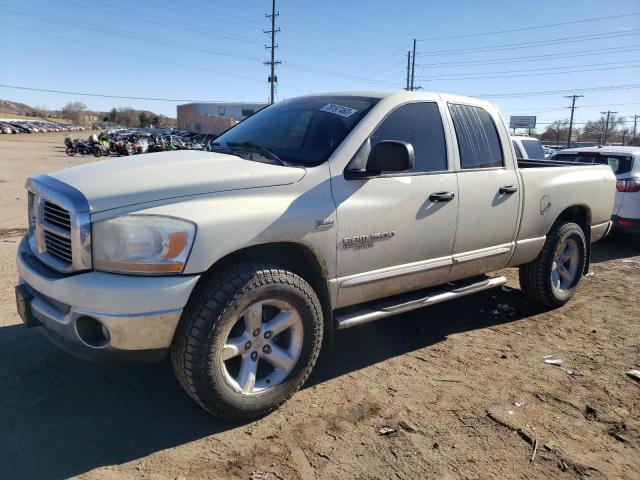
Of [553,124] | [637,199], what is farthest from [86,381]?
[553,124]

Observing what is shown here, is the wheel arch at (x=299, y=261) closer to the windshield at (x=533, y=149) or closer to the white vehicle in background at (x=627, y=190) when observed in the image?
the white vehicle in background at (x=627, y=190)

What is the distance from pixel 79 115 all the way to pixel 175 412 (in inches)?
7249

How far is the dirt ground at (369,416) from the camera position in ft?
8.61

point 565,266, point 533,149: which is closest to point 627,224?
point 565,266

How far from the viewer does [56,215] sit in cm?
280

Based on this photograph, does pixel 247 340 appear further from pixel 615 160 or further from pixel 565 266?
pixel 615 160

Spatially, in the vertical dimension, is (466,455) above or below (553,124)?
below

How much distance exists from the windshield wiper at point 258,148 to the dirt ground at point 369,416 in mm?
1566

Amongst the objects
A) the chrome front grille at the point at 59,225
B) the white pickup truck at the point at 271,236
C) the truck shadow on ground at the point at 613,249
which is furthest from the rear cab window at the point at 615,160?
the chrome front grille at the point at 59,225

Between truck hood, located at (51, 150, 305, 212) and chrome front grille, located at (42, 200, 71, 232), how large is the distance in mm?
152

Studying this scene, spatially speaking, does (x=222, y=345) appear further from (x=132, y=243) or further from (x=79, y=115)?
(x=79, y=115)

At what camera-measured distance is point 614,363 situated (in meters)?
4.01

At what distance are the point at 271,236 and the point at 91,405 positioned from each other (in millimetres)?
1531

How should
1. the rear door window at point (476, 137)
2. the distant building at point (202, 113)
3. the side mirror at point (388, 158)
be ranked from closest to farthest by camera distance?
the side mirror at point (388, 158), the rear door window at point (476, 137), the distant building at point (202, 113)
